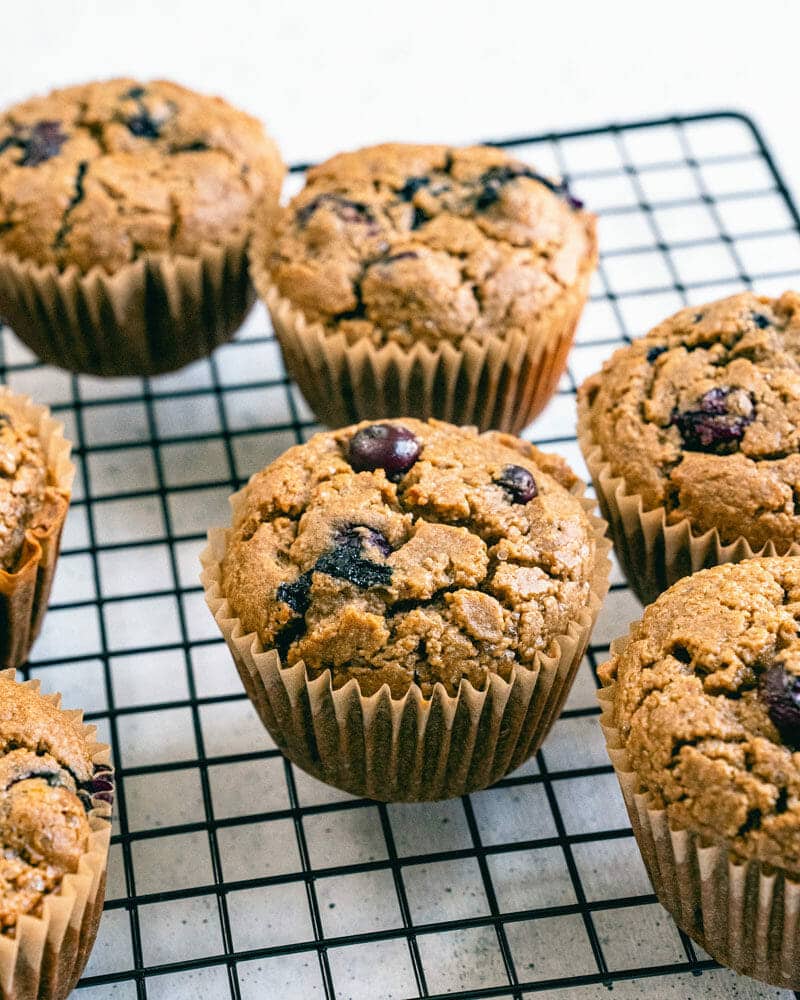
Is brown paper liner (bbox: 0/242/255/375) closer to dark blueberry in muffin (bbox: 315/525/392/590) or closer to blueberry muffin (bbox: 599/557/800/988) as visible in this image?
dark blueberry in muffin (bbox: 315/525/392/590)

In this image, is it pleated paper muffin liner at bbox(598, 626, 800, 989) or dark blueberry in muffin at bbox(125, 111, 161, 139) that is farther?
dark blueberry in muffin at bbox(125, 111, 161, 139)

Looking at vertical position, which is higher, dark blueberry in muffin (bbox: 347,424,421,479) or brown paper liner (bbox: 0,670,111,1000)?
dark blueberry in muffin (bbox: 347,424,421,479)

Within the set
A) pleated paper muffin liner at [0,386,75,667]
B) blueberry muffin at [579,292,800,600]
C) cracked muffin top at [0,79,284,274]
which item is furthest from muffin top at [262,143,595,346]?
pleated paper muffin liner at [0,386,75,667]

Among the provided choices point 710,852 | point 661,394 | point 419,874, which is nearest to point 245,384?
point 661,394

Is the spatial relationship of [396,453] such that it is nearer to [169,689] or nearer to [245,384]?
[169,689]

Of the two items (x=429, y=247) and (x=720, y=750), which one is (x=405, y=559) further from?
(x=429, y=247)

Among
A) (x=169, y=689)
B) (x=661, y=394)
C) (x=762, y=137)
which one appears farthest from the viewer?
(x=762, y=137)
